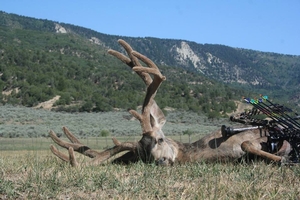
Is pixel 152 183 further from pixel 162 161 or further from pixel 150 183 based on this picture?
pixel 162 161

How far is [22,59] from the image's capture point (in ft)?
292

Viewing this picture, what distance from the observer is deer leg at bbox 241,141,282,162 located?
26.0ft

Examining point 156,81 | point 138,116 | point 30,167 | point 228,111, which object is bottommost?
point 228,111

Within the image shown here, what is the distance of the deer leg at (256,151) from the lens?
7.93 metres

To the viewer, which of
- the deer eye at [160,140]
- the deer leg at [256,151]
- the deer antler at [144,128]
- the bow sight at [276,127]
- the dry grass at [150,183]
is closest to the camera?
the dry grass at [150,183]

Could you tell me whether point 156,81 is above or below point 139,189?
above

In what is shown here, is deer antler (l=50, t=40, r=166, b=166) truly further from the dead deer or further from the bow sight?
the bow sight

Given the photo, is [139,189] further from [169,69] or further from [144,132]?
[169,69]

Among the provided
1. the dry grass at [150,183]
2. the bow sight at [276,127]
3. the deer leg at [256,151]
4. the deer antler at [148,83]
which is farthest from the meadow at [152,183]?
the deer antler at [148,83]

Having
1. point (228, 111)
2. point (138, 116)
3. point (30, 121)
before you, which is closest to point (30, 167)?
point (138, 116)

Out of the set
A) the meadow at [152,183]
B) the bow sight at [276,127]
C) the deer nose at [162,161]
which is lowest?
the deer nose at [162,161]

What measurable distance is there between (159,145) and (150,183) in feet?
9.05

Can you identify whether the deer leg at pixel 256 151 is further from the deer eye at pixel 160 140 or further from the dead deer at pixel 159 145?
the deer eye at pixel 160 140

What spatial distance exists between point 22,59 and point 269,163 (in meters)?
85.0
